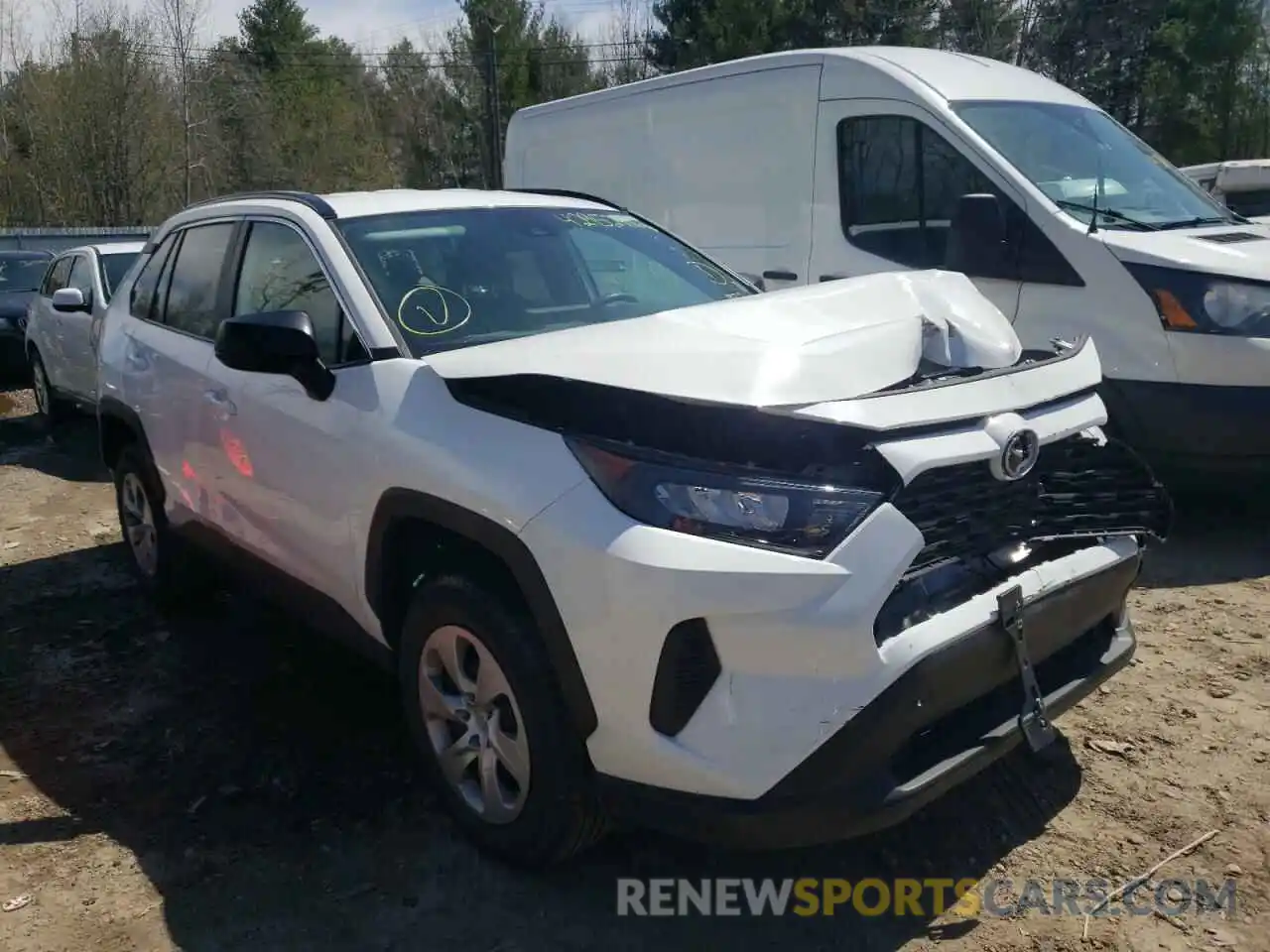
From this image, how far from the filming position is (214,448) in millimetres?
3979

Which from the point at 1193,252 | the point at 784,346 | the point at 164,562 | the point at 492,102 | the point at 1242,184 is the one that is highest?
the point at 492,102

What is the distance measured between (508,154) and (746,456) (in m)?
7.38

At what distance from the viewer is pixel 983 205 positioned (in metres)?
5.23

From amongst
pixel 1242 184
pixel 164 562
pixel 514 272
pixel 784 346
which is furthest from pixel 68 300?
pixel 1242 184

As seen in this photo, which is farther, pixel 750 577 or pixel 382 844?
pixel 382 844

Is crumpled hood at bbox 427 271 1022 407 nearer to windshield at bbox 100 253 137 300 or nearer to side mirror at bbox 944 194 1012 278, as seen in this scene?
side mirror at bbox 944 194 1012 278

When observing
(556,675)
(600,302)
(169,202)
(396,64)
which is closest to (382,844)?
(556,675)

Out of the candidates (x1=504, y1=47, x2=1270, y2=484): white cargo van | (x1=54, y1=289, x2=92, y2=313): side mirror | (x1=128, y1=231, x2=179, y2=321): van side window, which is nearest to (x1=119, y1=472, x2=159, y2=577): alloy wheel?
(x1=128, y1=231, x2=179, y2=321): van side window

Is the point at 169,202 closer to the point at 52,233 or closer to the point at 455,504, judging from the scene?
the point at 52,233

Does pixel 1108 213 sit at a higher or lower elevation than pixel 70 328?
higher

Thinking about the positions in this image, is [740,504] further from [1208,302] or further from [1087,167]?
[1087,167]

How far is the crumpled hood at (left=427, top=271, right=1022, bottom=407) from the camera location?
2.43 meters

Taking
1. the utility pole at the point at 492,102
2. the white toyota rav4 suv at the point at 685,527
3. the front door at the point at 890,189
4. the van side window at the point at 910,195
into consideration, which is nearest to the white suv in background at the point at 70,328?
the front door at the point at 890,189

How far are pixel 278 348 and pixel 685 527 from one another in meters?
1.44
